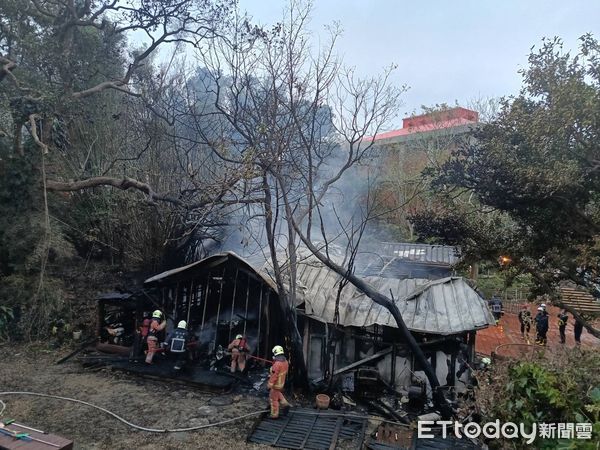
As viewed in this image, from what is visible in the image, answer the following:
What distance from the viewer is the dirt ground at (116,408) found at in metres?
8.44

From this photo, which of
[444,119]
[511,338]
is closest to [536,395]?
[511,338]

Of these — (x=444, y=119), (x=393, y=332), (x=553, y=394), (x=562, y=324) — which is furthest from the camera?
(x=444, y=119)

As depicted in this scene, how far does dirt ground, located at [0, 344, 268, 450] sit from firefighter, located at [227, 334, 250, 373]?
1.31 meters

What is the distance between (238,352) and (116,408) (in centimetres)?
349

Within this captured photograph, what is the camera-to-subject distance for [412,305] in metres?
12.2

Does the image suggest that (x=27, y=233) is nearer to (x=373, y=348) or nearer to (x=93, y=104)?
(x=93, y=104)

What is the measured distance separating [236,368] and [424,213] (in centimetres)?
725

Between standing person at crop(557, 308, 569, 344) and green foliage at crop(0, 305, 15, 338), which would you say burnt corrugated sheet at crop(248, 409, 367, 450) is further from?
standing person at crop(557, 308, 569, 344)

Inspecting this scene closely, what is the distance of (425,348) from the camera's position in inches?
451

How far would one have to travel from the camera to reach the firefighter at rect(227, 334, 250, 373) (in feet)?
39.1

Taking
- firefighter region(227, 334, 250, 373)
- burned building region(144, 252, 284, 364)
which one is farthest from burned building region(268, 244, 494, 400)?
firefighter region(227, 334, 250, 373)

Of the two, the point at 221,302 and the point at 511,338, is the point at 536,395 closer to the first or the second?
the point at 221,302

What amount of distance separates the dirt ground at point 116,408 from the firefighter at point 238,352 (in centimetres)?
131

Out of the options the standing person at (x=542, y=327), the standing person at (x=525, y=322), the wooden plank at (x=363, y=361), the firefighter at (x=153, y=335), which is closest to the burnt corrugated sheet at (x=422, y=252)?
the standing person at (x=525, y=322)
